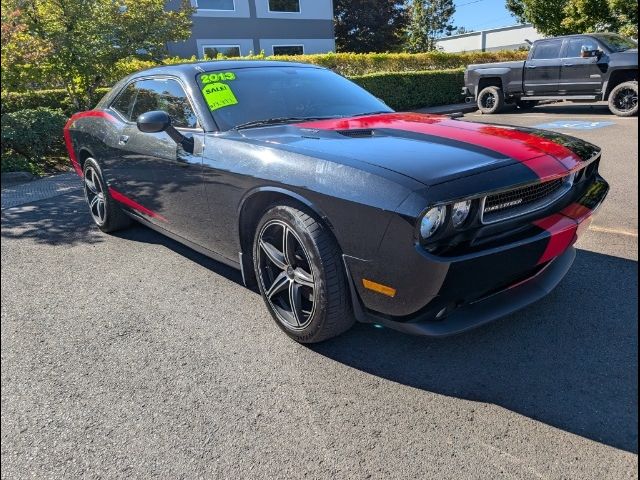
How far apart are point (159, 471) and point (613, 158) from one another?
71.3 inches

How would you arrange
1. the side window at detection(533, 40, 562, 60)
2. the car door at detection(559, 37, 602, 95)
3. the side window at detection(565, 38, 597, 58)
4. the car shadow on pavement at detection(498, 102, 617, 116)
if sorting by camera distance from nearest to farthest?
the car door at detection(559, 37, 602, 95)
the side window at detection(565, 38, 597, 58)
the car shadow on pavement at detection(498, 102, 617, 116)
the side window at detection(533, 40, 562, 60)

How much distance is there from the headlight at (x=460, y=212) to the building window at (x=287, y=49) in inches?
862

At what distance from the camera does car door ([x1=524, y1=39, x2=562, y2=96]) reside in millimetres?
11555

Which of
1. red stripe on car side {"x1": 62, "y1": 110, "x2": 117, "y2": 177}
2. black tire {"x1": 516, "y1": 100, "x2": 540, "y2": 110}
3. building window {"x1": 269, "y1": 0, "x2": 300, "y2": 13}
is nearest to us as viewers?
red stripe on car side {"x1": 62, "y1": 110, "x2": 117, "y2": 177}

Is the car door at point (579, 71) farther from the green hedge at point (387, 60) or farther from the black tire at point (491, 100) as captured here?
the green hedge at point (387, 60)

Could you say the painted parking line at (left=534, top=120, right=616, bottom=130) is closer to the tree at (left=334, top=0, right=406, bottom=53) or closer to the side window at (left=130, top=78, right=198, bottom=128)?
the side window at (left=130, top=78, right=198, bottom=128)

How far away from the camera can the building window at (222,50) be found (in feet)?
63.6

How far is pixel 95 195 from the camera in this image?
4203 mm

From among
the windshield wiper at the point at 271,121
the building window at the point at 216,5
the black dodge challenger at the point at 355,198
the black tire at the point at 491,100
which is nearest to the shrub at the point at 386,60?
the black tire at the point at 491,100

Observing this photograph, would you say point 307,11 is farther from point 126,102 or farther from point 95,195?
point 95,195

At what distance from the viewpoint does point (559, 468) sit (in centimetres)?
164

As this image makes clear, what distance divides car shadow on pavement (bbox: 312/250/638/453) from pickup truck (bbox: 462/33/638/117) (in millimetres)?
8136

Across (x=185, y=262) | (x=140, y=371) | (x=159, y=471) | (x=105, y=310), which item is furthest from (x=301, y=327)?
(x=185, y=262)

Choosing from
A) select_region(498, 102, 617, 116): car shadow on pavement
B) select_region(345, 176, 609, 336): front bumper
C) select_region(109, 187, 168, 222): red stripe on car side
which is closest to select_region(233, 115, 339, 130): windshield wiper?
select_region(109, 187, 168, 222): red stripe on car side
